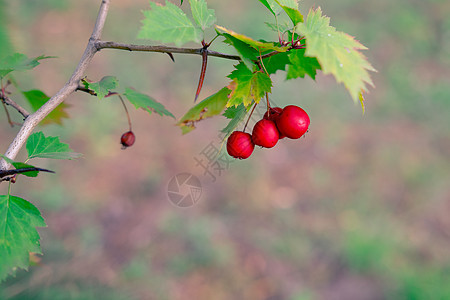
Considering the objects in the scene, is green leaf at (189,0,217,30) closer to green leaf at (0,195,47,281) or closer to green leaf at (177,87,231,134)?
green leaf at (177,87,231,134)

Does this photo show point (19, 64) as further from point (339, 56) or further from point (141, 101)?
point (339, 56)

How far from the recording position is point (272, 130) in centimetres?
93

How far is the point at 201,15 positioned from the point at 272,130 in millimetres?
299

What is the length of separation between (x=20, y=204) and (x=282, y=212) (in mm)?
2929

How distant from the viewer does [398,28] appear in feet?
17.6

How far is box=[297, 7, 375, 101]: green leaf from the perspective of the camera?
0.68 m

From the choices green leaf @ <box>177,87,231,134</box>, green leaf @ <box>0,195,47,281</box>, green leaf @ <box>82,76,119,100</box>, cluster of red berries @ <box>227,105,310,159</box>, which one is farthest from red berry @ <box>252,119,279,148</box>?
green leaf @ <box>0,195,47,281</box>

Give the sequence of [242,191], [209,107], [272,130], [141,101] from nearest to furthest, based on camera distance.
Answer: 1. [272,130]
2. [209,107]
3. [141,101]
4. [242,191]

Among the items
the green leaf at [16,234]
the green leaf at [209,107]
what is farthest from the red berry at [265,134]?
the green leaf at [16,234]

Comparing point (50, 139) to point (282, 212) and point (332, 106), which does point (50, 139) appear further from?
point (332, 106)

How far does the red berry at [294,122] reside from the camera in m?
0.90

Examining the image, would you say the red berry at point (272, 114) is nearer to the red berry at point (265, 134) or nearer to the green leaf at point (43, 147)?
the red berry at point (265, 134)

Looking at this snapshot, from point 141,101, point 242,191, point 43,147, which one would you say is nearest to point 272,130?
point 141,101

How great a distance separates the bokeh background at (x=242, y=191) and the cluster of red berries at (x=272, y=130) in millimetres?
1474
